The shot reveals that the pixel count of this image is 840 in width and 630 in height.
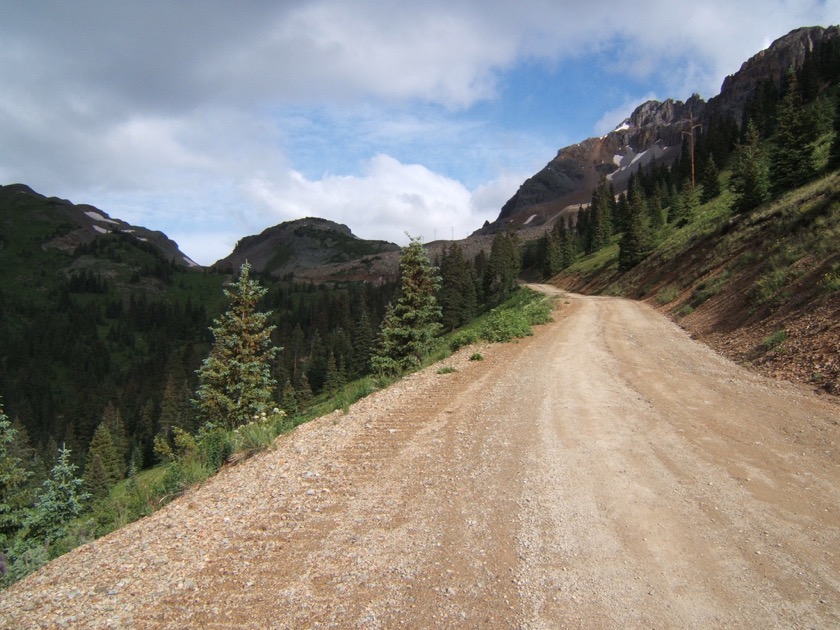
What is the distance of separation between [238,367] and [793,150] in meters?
40.7

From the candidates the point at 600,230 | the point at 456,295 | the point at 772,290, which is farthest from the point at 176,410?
the point at 772,290

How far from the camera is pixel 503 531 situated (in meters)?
5.78

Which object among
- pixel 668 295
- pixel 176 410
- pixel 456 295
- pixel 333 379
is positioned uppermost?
pixel 456 295

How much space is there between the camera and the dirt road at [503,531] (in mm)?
4492

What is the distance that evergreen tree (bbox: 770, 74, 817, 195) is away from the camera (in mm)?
33781

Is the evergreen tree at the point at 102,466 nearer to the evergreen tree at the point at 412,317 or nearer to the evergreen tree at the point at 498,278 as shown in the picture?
the evergreen tree at the point at 412,317

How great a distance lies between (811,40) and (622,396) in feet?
880

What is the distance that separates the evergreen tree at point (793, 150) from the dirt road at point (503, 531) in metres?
33.0

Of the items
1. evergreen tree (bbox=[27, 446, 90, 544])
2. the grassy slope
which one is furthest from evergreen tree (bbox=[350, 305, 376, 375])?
evergreen tree (bbox=[27, 446, 90, 544])

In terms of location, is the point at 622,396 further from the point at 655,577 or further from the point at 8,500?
the point at 8,500

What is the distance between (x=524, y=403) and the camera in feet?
36.6

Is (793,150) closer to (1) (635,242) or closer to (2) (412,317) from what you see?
(1) (635,242)

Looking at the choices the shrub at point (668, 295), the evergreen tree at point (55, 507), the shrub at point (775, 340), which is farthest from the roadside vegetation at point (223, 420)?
the shrub at point (775, 340)

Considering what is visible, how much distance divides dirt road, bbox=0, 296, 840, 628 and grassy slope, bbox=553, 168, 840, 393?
3300 mm
